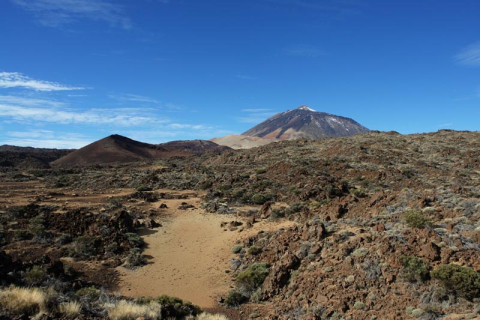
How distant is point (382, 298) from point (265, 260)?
492 centimetres

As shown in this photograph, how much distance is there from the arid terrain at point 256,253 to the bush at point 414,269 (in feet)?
0.10

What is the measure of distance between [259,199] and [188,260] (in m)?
9.64

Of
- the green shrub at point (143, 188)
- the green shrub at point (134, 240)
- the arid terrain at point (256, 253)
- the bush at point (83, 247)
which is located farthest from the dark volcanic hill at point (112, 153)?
the bush at point (83, 247)

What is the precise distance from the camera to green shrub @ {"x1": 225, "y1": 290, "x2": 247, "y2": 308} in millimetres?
10203

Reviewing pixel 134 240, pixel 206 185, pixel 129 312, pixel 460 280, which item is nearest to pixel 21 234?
pixel 134 240

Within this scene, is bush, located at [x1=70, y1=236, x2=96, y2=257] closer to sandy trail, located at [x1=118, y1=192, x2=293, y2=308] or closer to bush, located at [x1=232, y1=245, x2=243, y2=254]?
sandy trail, located at [x1=118, y1=192, x2=293, y2=308]

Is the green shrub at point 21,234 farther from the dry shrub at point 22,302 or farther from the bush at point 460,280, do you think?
the bush at point 460,280

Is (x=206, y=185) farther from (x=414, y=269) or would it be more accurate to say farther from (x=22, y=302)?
(x=22, y=302)

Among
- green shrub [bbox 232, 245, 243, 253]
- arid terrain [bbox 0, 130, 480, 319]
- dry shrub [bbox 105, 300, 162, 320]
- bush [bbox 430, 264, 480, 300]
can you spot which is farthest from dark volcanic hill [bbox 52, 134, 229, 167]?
bush [bbox 430, 264, 480, 300]

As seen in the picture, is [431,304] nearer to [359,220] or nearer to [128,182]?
[359,220]

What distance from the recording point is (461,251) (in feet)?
31.3

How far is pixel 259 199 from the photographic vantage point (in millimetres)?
22672

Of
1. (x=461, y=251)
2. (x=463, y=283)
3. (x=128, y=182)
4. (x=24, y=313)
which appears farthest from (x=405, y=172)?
(x=24, y=313)

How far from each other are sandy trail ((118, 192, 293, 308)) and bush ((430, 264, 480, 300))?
6796 millimetres
